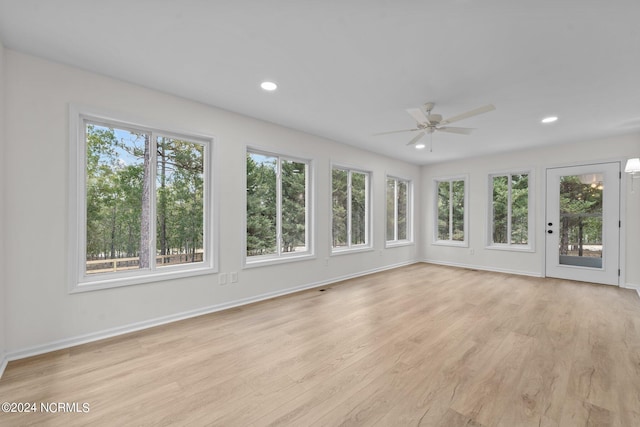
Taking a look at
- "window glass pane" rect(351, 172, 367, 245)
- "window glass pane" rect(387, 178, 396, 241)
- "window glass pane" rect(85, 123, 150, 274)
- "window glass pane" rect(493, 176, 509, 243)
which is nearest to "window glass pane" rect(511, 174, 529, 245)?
"window glass pane" rect(493, 176, 509, 243)

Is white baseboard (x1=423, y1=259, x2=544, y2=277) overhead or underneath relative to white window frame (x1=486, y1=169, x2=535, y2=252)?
underneath

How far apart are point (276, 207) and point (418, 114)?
242 cm

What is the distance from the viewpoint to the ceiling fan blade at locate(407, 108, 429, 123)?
2.89 m

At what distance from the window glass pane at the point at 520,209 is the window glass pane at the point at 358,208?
3.20 m

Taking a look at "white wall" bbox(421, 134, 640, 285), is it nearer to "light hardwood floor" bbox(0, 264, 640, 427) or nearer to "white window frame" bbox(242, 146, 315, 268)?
"light hardwood floor" bbox(0, 264, 640, 427)

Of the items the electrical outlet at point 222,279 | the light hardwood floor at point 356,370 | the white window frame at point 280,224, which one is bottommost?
the light hardwood floor at point 356,370

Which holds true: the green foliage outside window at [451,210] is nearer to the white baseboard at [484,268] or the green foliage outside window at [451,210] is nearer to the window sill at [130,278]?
the white baseboard at [484,268]

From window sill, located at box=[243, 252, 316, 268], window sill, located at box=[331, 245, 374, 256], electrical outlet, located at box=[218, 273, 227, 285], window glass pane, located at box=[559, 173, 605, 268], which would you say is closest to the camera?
electrical outlet, located at box=[218, 273, 227, 285]

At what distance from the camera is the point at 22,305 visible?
7.74 ft

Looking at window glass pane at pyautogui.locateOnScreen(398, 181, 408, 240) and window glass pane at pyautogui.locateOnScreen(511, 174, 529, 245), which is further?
window glass pane at pyautogui.locateOnScreen(398, 181, 408, 240)

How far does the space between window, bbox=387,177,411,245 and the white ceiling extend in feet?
10.2

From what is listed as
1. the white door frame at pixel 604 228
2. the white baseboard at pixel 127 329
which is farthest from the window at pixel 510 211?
the white baseboard at pixel 127 329

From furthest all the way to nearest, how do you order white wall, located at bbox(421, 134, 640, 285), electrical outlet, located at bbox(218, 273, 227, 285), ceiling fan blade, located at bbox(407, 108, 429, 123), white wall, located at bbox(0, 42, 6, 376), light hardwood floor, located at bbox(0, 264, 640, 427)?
white wall, located at bbox(421, 134, 640, 285), electrical outlet, located at bbox(218, 273, 227, 285), ceiling fan blade, located at bbox(407, 108, 429, 123), white wall, located at bbox(0, 42, 6, 376), light hardwood floor, located at bbox(0, 264, 640, 427)

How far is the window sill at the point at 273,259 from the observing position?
3.91 meters
